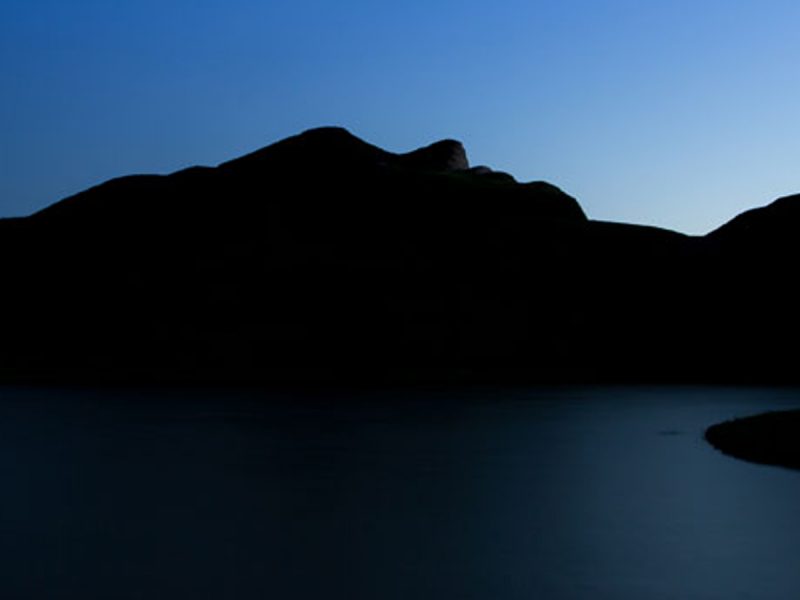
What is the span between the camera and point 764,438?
48.8 m

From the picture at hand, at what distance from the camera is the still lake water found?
21.6m

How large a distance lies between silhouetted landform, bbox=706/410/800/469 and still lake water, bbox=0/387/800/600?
1.32 m

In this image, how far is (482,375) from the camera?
531 ft

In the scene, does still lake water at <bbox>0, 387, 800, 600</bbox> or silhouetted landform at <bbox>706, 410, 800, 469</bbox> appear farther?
silhouetted landform at <bbox>706, 410, 800, 469</bbox>

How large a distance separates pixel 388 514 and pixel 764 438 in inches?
978

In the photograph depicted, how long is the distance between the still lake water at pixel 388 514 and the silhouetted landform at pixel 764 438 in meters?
1.32

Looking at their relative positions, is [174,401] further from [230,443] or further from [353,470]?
[353,470]

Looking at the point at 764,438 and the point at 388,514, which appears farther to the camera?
the point at 764,438

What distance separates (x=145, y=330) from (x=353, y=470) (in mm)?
156024

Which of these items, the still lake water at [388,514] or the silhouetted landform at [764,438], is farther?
the silhouetted landform at [764,438]

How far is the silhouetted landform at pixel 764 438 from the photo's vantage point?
44000mm

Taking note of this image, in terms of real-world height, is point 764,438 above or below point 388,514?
above

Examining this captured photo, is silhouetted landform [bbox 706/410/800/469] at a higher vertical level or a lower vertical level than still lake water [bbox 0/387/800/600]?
higher

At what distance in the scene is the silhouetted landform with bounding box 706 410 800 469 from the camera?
4400 cm
